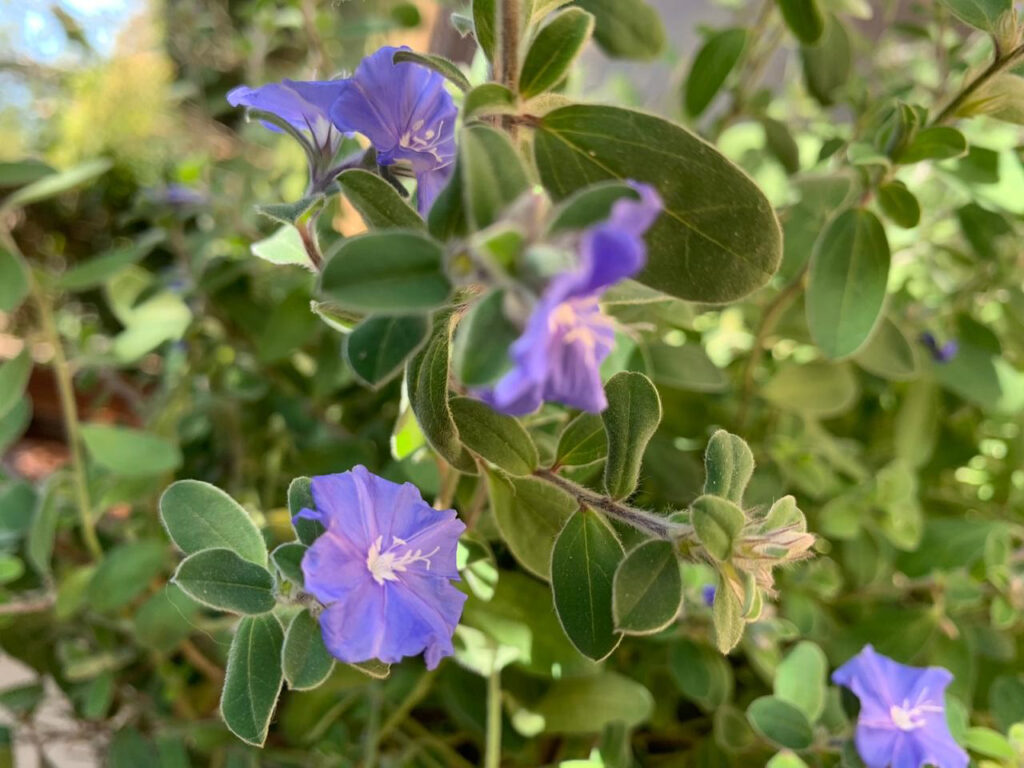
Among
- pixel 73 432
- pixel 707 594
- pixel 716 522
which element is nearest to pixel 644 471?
pixel 707 594

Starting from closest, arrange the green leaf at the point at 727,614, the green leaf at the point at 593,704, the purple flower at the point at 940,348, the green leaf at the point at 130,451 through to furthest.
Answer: the green leaf at the point at 727,614, the green leaf at the point at 593,704, the green leaf at the point at 130,451, the purple flower at the point at 940,348

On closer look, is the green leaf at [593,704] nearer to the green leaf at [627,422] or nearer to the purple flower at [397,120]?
the green leaf at [627,422]

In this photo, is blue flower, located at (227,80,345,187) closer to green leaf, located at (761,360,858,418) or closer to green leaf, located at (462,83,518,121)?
green leaf, located at (462,83,518,121)

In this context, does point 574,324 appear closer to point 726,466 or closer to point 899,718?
point 726,466

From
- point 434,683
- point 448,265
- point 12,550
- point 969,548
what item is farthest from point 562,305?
point 12,550

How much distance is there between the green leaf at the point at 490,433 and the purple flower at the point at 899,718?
250mm

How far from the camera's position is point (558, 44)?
0.30 meters

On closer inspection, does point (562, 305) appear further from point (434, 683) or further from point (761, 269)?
point (434, 683)

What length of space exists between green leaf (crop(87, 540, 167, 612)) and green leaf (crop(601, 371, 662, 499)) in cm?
42

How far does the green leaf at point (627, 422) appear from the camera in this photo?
337 millimetres

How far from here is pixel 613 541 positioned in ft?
1.12

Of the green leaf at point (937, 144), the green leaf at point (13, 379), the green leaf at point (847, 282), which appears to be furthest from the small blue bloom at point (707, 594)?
the green leaf at point (13, 379)

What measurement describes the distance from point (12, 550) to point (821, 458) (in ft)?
2.27

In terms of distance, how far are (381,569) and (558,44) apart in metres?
0.21
